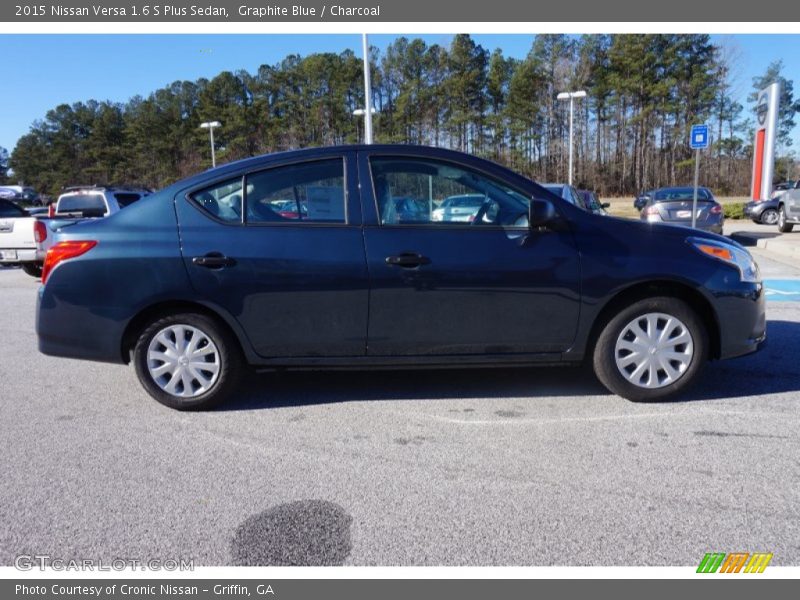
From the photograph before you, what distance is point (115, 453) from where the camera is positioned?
342 centimetres

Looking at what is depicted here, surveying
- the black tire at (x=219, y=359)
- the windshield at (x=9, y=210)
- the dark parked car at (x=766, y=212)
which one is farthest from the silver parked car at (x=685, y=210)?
the windshield at (x=9, y=210)

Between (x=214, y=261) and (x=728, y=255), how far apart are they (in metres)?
3.46

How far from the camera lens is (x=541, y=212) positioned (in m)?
3.70

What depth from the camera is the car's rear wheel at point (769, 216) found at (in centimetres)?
2141

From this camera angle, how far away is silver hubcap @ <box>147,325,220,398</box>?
3.94m

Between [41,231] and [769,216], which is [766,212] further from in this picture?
[41,231]

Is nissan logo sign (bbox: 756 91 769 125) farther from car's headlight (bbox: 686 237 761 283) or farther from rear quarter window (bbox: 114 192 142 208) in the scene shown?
car's headlight (bbox: 686 237 761 283)

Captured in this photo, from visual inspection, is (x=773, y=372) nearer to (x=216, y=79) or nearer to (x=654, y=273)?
(x=654, y=273)

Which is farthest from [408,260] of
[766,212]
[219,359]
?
[766,212]

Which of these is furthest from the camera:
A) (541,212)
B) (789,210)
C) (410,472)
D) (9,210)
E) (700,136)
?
(789,210)

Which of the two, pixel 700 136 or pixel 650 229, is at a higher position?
pixel 700 136

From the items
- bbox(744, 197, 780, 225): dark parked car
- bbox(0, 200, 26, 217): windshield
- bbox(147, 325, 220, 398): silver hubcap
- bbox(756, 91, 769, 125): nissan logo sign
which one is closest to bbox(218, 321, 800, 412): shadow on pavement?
bbox(147, 325, 220, 398): silver hubcap

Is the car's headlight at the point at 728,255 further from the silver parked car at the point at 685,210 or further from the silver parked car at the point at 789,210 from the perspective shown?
the silver parked car at the point at 789,210

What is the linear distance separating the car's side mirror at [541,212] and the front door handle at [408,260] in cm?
72
